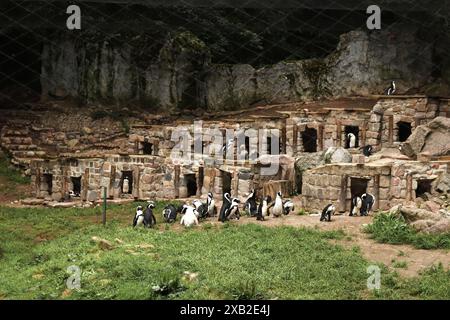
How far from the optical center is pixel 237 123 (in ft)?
111

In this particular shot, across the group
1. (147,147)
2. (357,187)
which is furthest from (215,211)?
(147,147)

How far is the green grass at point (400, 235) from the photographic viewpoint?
54.3 ft

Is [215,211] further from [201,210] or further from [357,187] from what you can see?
[357,187]

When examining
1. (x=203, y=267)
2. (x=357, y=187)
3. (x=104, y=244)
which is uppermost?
(x=357, y=187)

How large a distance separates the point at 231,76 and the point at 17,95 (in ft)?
54.1

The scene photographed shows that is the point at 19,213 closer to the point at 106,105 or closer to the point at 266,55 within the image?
the point at 106,105

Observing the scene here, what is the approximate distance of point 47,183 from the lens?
31.1 meters

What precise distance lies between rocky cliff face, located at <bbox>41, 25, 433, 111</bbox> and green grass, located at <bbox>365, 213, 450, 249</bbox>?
1002 inches

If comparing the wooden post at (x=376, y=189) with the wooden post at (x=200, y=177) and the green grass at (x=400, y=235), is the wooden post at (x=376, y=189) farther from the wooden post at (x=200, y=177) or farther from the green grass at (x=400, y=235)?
the wooden post at (x=200, y=177)

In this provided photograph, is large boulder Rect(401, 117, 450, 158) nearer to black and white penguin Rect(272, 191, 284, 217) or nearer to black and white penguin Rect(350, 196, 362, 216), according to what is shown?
black and white penguin Rect(350, 196, 362, 216)

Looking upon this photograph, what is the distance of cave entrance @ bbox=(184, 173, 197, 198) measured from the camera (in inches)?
1174

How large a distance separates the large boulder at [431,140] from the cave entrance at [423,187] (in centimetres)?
251

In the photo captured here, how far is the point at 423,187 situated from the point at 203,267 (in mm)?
10896
